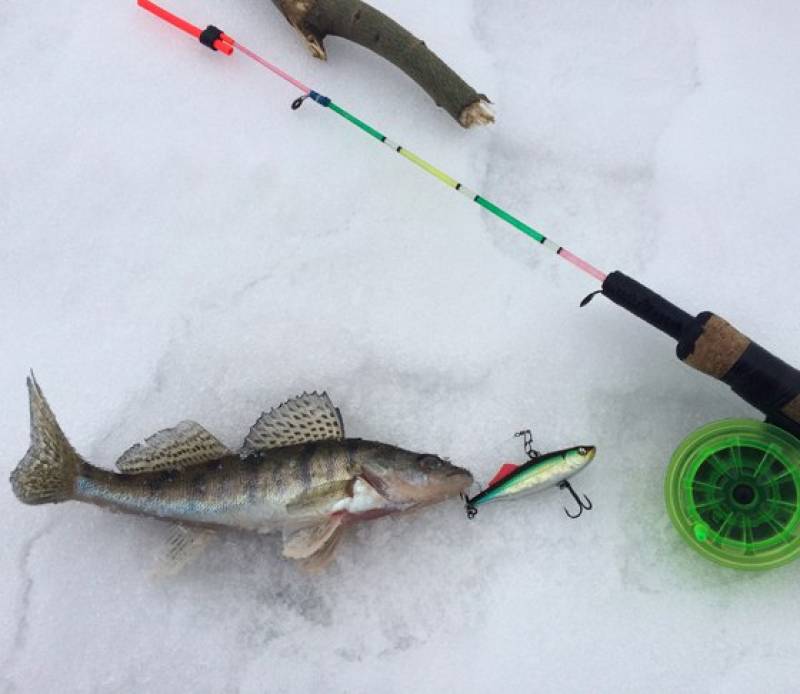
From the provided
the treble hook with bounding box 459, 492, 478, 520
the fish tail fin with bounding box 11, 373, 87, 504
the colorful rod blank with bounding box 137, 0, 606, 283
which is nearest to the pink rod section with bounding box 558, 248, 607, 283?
the colorful rod blank with bounding box 137, 0, 606, 283

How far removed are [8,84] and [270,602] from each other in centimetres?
155

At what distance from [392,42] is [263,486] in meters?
1.17

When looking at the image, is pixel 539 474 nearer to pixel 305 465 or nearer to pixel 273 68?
pixel 305 465

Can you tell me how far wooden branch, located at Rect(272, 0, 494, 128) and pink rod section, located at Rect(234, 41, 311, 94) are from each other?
11 cm

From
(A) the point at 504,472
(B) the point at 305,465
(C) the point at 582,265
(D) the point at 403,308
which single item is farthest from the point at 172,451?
(C) the point at 582,265

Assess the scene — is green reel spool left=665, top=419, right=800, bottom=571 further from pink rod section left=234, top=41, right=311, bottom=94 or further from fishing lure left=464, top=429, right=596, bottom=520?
pink rod section left=234, top=41, right=311, bottom=94

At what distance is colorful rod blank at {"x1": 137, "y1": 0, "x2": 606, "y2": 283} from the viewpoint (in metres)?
2.45

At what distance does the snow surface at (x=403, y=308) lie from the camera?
2.35 m

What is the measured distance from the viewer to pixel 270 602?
7.77ft

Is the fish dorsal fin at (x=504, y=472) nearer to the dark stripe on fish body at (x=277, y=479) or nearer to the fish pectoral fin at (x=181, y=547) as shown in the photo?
the dark stripe on fish body at (x=277, y=479)

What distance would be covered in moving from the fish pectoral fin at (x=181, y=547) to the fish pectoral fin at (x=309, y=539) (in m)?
0.20

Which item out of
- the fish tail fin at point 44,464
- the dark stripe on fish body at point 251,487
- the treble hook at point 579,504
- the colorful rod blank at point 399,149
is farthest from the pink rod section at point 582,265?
the fish tail fin at point 44,464

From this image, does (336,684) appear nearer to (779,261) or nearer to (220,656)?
(220,656)

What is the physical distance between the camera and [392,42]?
2.53 meters
